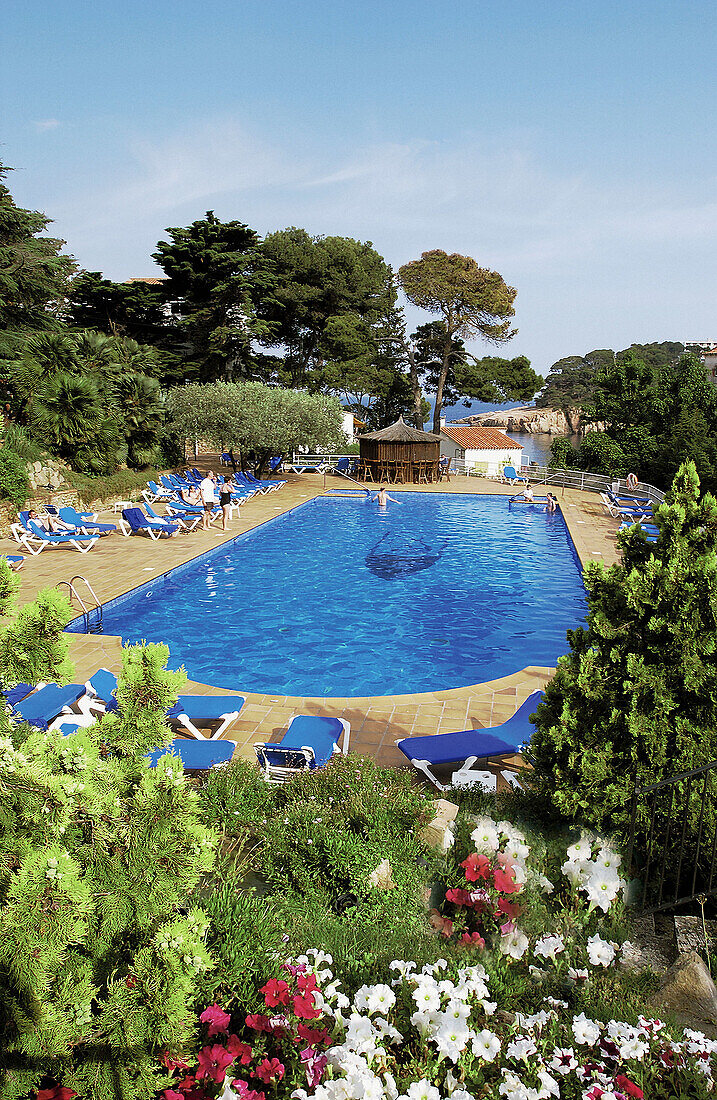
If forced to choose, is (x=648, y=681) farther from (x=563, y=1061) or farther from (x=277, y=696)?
(x=277, y=696)

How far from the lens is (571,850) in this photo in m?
3.64

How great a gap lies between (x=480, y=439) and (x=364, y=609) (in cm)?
2633

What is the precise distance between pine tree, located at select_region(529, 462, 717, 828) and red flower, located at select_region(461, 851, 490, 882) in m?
0.80

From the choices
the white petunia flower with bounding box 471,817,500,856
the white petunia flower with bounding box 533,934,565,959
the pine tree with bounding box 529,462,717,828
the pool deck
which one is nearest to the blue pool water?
the pool deck

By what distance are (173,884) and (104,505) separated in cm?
1947

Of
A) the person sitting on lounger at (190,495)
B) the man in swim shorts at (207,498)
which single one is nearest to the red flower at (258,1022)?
the man in swim shorts at (207,498)

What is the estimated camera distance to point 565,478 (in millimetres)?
28797

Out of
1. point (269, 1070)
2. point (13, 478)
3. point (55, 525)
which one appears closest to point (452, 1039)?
point (269, 1070)

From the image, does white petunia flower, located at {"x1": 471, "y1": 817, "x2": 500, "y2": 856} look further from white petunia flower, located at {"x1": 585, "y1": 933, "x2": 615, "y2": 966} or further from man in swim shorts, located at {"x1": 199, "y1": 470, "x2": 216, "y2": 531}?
man in swim shorts, located at {"x1": 199, "y1": 470, "x2": 216, "y2": 531}

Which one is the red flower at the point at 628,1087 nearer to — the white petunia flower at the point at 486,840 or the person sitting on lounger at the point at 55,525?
the white petunia flower at the point at 486,840

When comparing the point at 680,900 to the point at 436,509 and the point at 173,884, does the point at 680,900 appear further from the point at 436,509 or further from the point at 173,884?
the point at 436,509

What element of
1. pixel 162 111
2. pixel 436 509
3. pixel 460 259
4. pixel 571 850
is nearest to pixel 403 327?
pixel 460 259

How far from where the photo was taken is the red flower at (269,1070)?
2.42 m

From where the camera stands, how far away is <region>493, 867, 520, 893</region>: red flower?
10.6 ft
